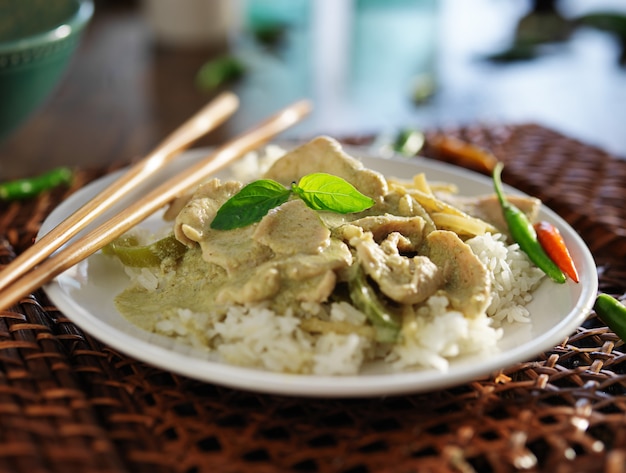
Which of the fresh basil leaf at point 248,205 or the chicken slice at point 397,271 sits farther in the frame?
the fresh basil leaf at point 248,205

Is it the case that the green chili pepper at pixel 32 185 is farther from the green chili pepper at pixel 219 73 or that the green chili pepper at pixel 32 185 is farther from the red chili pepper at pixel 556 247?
the green chili pepper at pixel 219 73

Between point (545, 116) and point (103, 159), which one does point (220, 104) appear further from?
point (545, 116)

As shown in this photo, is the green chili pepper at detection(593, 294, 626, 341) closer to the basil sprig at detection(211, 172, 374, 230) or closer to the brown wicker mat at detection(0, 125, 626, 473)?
the brown wicker mat at detection(0, 125, 626, 473)

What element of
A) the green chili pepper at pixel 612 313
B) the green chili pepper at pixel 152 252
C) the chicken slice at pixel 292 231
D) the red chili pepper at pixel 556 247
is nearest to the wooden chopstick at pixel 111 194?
the green chili pepper at pixel 152 252

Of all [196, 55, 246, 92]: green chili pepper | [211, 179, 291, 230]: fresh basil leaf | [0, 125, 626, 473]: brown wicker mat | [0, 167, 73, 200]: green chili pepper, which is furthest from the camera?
[196, 55, 246, 92]: green chili pepper

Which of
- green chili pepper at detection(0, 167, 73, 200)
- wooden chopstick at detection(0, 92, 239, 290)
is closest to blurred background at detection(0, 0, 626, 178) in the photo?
green chili pepper at detection(0, 167, 73, 200)

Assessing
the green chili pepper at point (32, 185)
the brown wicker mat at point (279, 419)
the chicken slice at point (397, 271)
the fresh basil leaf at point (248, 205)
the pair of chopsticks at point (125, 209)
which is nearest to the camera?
the brown wicker mat at point (279, 419)

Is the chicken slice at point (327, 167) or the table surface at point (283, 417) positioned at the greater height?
the chicken slice at point (327, 167)
